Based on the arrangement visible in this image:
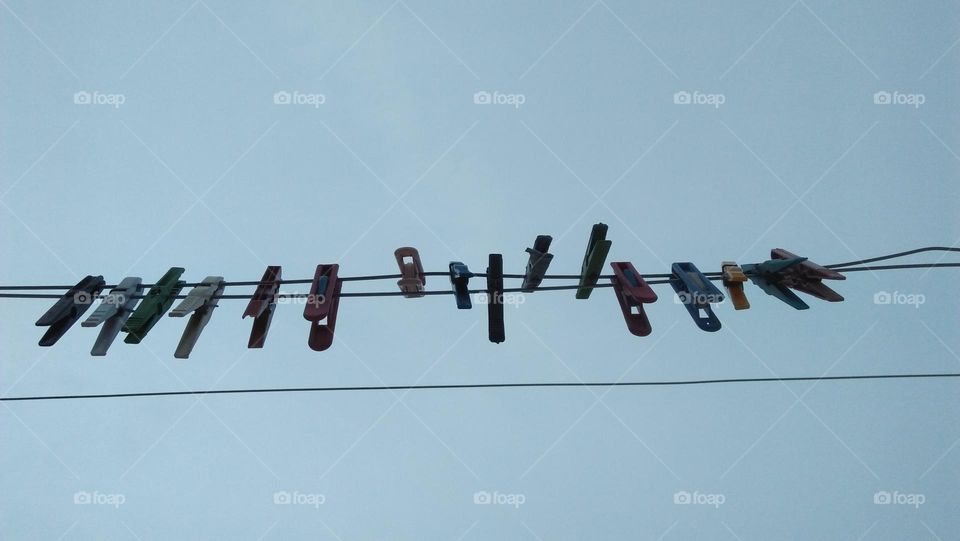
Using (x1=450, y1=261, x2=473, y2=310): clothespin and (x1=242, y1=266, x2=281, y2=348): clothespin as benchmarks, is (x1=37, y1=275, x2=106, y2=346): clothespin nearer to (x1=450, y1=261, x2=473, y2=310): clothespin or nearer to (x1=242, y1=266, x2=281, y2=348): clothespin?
(x1=242, y1=266, x2=281, y2=348): clothespin

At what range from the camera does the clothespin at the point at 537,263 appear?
14.0 ft

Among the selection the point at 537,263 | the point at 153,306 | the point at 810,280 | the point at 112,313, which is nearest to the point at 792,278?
the point at 810,280

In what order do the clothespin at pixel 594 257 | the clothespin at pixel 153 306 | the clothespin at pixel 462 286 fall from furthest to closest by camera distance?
the clothespin at pixel 462 286, the clothespin at pixel 594 257, the clothespin at pixel 153 306

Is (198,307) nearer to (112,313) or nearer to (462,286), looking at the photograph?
(112,313)

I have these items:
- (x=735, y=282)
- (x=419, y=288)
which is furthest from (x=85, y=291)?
(x=735, y=282)

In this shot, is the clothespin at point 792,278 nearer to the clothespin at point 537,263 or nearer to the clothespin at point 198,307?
the clothespin at point 537,263

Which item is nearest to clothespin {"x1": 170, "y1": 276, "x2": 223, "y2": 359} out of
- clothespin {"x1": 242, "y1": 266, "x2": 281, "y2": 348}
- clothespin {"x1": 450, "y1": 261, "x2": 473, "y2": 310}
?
clothespin {"x1": 242, "y1": 266, "x2": 281, "y2": 348}

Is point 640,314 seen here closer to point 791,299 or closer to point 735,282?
point 735,282

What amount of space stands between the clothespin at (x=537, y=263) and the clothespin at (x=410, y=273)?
0.61 m

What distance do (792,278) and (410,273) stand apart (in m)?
2.36

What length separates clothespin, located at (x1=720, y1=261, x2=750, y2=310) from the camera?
175 inches

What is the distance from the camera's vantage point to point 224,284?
463 cm

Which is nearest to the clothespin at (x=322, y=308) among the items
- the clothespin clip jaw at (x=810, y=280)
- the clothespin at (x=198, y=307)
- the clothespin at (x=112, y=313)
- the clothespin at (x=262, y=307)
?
the clothespin at (x=262, y=307)

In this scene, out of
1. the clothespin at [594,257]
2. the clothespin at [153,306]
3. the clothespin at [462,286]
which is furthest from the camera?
the clothespin at [462,286]
